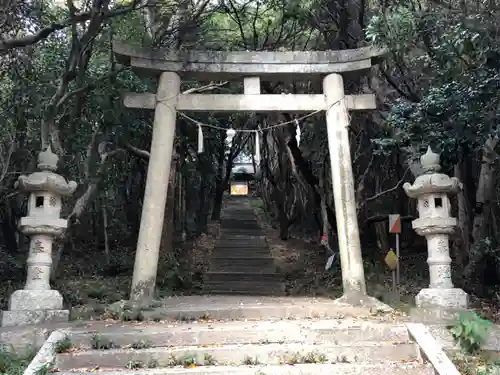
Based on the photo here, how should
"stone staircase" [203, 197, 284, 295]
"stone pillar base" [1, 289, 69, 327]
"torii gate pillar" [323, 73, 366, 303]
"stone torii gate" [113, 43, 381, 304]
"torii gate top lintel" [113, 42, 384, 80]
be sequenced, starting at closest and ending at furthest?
"stone pillar base" [1, 289, 69, 327] < "torii gate pillar" [323, 73, 366, 303] < "stone torii gate" [113, 43, 381, 304] < "torii gate top lintel" [113, 42, 384, 80] < "stone staircase" [203, 197, 284, 295]

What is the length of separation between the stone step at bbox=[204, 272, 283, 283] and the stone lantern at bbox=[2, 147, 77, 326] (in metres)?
6.68

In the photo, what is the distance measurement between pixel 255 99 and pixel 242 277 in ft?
20.6

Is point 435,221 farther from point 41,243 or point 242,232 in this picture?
point 242,232

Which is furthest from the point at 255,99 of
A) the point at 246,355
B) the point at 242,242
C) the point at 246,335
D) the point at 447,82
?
the point at 242,242

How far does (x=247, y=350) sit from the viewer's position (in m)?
5.50

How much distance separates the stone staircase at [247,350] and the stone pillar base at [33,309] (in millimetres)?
844

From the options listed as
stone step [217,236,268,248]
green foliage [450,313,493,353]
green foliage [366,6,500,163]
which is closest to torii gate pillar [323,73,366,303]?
green foliage [366,6,500,163]

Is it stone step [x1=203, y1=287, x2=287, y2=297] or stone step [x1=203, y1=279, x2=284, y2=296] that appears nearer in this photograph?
stone step [x1=203, y1=287, x2=287, y2=297]

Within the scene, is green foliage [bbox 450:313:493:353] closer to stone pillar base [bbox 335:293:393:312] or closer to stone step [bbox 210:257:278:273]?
stone pillar base [bbox 335:293:393:312]

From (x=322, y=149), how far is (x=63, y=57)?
721 centimetres

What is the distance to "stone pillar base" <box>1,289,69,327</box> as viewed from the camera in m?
6.57

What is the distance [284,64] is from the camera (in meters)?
8.91

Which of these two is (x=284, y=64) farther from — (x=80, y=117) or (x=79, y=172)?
(x=79, y=172)

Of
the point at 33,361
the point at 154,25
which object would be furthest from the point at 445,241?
the point at 154,25
